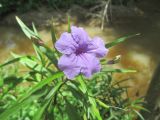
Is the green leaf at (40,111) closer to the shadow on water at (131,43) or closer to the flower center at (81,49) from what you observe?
the flower center at (81,49)

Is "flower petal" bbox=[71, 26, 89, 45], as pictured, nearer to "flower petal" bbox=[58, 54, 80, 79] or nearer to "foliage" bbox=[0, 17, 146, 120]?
"flower petal" bbox=[58, 54, 80, 79]

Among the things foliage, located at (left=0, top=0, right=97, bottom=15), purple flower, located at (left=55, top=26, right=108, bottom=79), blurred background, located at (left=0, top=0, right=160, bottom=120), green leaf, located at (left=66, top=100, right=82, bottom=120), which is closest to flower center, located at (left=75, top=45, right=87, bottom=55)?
purple flower, located at (left=55, top=26, right=108, bottom=79)

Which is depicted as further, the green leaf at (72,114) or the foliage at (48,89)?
the green leaf at (72,114)

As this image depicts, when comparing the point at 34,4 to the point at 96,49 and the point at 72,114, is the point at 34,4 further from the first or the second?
the point at 96,49

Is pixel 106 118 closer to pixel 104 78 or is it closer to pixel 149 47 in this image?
pixel 104 78

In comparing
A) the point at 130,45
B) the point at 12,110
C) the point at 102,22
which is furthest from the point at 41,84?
the point at 102,22

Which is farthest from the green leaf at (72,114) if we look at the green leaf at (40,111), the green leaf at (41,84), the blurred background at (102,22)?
the blurred background at (102,22)

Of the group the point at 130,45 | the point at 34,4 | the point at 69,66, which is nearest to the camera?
the point at 69,66
